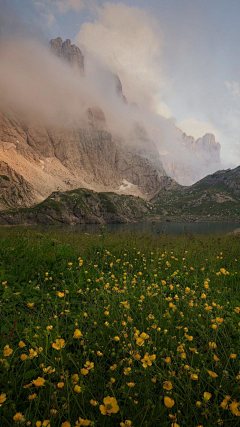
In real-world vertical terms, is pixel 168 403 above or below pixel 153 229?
above

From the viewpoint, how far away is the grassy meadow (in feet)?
6.10

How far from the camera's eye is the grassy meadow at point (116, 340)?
1.86 metres

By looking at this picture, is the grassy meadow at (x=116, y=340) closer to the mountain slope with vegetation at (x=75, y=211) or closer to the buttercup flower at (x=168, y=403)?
the buttercup flower at (x=168, y=403)

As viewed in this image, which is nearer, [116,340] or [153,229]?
[116,340]

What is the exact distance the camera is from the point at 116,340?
241 centimetres

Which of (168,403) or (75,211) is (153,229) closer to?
(168,403)

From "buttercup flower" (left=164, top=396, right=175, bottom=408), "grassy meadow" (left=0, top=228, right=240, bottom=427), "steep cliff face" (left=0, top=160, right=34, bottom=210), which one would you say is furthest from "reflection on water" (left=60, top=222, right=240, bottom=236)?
"steep cliff face" (left=0, top=160, right=34, bottom=210)

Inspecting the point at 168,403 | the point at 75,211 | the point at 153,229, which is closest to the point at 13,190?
the point at 75,211

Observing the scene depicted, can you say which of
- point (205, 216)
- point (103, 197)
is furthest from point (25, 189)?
point (205, 216)

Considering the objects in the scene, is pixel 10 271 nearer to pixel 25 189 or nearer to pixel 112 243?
pixel 112 243

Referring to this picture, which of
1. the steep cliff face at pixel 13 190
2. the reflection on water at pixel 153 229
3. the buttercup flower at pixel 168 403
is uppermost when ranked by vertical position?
the steep cliff face at pixel 13 190

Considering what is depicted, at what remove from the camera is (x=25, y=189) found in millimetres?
172750

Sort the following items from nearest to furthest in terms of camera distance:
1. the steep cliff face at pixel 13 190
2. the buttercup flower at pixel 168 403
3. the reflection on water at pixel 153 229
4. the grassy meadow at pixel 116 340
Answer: the buttercup flower at pixel 168 403, the grassy meadow at pixel 116 340, the reflection on water at pixel 153 229, the steep cliff face at pixel 13 190

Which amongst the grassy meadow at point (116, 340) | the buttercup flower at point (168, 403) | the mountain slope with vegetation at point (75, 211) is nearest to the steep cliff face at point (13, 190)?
the mountain slope with vegetation at point (75, 211)
